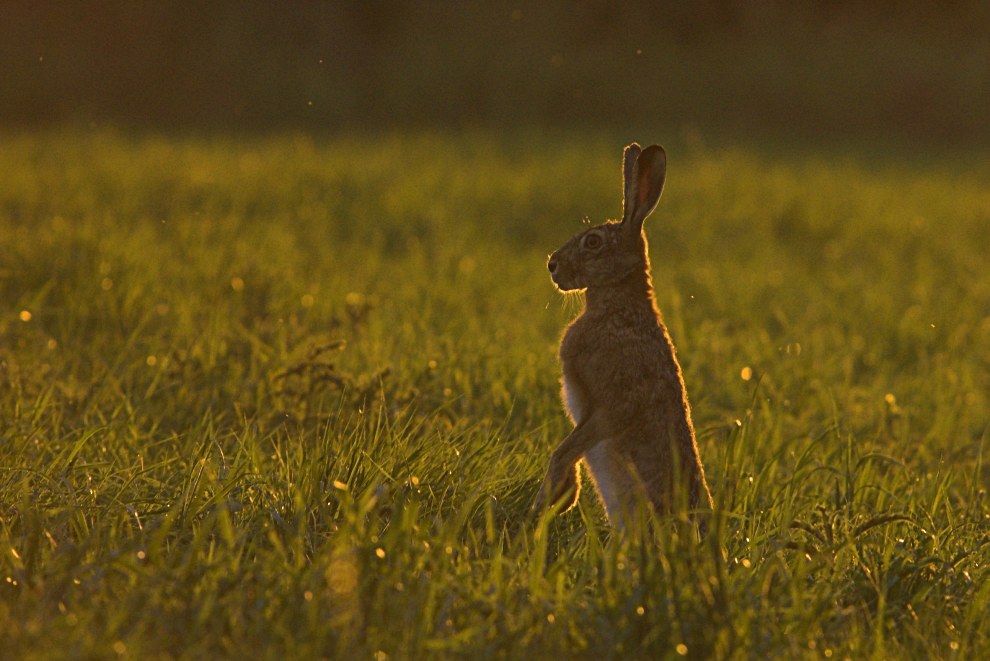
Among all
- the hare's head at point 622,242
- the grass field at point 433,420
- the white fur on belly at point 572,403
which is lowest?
the grass field at point 433,420

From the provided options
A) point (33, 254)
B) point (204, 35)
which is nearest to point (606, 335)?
point (33, 254)

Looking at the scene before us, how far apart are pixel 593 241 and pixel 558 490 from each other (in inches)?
31.4

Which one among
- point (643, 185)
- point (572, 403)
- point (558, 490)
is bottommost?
point (558, 490)

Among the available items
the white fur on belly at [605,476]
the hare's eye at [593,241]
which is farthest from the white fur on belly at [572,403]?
the hare's eye at [593,241]

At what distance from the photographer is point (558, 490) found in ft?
11.7

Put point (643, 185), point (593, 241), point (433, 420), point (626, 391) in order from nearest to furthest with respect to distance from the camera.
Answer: point (626, 391)
point (643, 185)
point (593, 241)
point (433, 420)

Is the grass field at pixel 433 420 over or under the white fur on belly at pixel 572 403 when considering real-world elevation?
under

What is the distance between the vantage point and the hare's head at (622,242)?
147 inches

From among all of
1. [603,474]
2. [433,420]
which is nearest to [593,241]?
[603,474]

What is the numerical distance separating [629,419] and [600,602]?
64cm

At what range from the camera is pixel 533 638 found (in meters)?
2.98

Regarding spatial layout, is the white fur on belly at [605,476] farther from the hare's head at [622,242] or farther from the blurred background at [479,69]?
the blurred background at [479,69]

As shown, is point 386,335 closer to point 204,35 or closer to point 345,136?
point 345,136

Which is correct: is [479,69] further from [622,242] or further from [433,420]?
[622,242]
